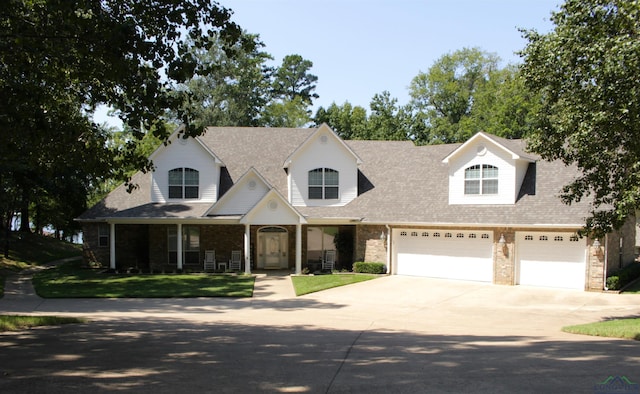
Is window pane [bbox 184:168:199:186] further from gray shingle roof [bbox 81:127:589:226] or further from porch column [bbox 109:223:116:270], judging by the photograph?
porch column [bbox 109:223:116:270]

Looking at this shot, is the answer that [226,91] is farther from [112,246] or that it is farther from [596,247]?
[596,247]

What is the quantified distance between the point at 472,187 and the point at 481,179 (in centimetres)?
56

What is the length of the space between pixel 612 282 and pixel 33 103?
20434 mm

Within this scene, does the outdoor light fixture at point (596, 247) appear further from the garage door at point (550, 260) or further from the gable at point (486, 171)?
the gable at point (486, 171)

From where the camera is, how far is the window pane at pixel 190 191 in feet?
89.9

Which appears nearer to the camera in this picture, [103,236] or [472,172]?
[472,172]

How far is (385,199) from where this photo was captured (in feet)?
89.0

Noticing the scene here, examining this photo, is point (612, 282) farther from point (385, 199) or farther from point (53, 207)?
point (53, 207)

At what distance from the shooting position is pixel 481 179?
79.5 feet

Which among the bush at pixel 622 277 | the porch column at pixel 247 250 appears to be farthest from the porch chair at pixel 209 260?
the bush at pixel 622 277

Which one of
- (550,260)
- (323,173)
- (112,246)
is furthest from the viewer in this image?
(323,173)

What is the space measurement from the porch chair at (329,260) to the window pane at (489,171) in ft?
28.5

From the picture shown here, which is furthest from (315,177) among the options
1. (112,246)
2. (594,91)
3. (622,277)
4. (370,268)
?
(594,91)

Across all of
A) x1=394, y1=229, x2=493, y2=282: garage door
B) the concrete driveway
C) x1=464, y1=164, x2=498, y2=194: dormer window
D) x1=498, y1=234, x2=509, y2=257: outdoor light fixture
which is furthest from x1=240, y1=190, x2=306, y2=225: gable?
x1=498, y1=234, x2=509, y2=257: outdoor light fixture
